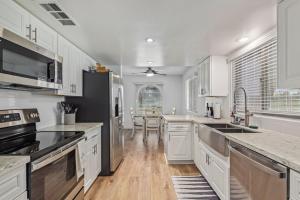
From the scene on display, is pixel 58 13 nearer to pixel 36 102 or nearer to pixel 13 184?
pixel 36 102

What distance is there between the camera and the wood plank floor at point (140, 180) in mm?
2670

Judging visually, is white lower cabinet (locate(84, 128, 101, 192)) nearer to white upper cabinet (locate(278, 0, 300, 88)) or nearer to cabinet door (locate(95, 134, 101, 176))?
cabinet door (locate(95, 134, 101, 176))

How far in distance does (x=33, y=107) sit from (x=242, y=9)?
254 cm

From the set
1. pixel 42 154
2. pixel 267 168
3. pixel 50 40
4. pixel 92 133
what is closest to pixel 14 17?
pixel 50 40

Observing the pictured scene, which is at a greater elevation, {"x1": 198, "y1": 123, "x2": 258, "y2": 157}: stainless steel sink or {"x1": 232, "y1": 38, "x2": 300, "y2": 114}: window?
{"x1": 232, "y1": 38, "x2": 300, "y2": 114}: window

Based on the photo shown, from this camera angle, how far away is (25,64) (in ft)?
5.52

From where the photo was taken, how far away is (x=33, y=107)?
246cm

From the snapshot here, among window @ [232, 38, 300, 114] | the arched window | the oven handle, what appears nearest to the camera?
the oven handle

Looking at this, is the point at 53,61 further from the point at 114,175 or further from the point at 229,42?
the point at 229,42

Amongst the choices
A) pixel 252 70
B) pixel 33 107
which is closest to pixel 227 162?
pixel 252 70

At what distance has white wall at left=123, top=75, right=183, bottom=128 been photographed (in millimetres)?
8516

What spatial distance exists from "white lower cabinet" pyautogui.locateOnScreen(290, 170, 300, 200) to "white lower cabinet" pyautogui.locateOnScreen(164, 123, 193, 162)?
2.76 meters

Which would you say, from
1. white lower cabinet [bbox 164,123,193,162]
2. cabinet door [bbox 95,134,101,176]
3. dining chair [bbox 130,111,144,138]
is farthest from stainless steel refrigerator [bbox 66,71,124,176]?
dining chair [bbox 130,111,144,138]

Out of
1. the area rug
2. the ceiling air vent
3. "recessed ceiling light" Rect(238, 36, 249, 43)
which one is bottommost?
the area rug
